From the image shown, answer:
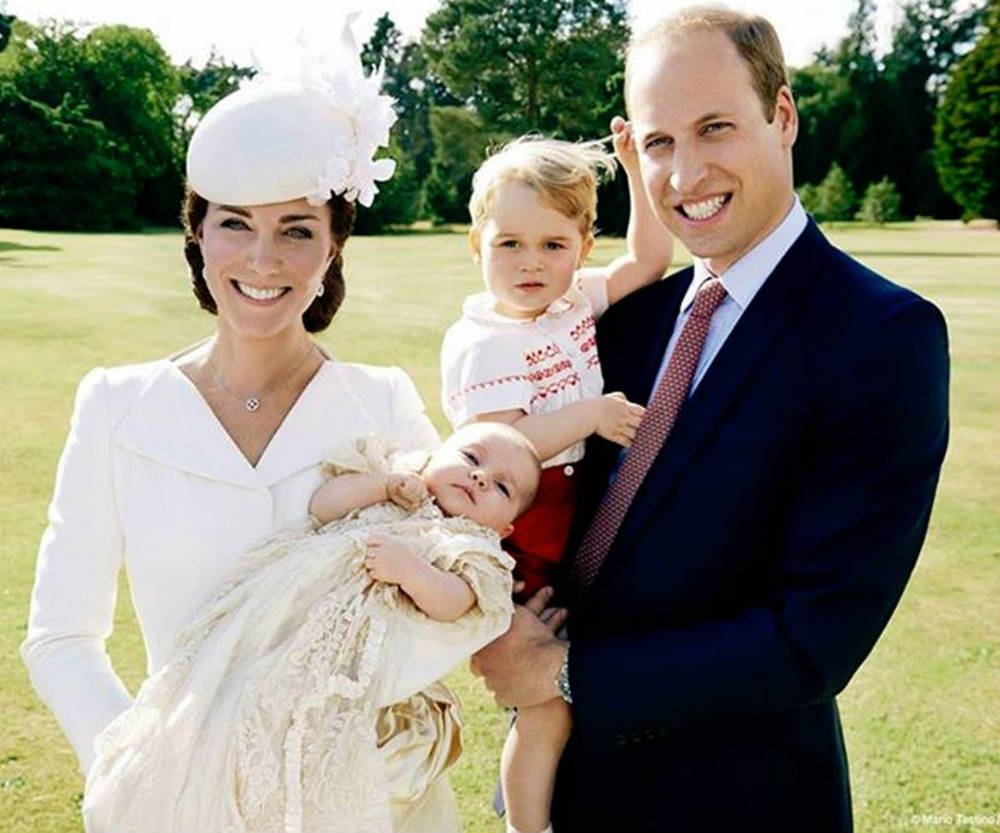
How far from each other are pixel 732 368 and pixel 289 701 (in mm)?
1136

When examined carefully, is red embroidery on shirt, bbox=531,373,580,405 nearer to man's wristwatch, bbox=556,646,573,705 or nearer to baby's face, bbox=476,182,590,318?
A: baby's face, bbox=476,182,590,318

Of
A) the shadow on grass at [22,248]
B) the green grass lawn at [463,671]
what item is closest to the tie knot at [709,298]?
the green grass lawn at [463,671]

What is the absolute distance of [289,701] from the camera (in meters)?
2.49

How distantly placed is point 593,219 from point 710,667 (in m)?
1.50

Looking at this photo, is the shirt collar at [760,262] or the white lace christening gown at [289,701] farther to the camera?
the shirt collar at [760,262]

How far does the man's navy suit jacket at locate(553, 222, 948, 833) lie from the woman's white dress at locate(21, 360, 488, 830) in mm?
438

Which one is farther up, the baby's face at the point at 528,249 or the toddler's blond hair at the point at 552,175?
the toddler's blond hair at the point at 552,175

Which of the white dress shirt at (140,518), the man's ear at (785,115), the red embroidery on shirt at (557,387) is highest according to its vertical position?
the man's ear at (785,115)

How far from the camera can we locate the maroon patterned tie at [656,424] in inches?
108

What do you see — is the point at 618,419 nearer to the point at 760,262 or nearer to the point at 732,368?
the point at 732,368

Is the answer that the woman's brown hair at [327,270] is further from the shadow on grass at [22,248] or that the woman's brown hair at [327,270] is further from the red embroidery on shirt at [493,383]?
the shadow on grass at [22,248]

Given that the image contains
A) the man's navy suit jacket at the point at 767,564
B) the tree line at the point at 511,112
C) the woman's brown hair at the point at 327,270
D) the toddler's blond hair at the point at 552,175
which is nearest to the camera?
the man's navy suit jacket at the point at 767,564

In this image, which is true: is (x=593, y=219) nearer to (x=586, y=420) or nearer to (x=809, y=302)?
(x=586, y=420)

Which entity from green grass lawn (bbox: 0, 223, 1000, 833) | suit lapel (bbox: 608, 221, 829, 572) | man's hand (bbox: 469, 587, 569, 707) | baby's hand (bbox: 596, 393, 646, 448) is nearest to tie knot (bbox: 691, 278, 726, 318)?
suit lapel (bbox: 608, 221, 829, 572)
